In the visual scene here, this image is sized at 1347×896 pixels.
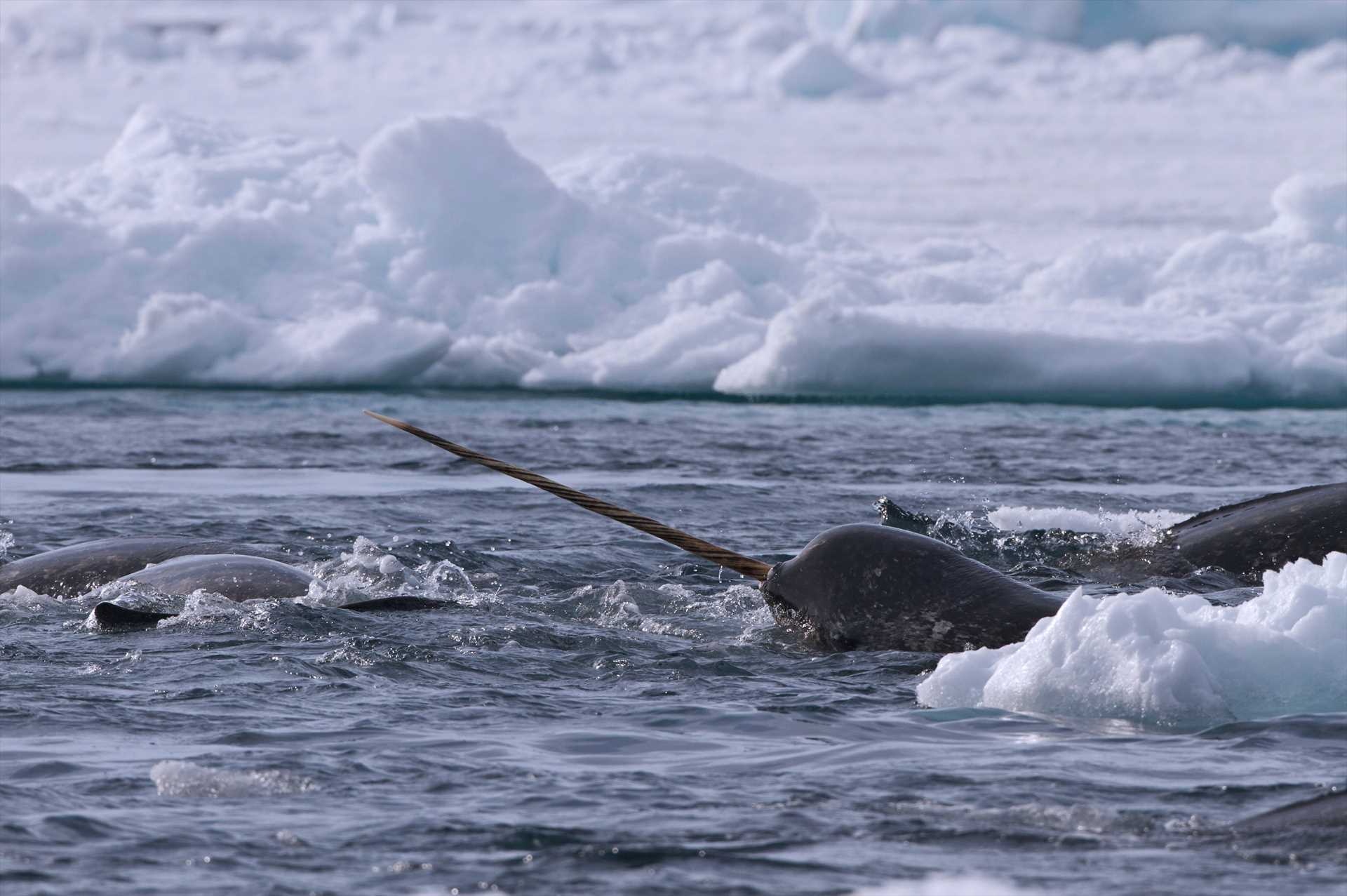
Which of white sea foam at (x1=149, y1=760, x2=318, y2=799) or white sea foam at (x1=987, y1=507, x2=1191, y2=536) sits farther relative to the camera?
white sea foam at (x1=987, y1=507, x2=1191, y2=536)

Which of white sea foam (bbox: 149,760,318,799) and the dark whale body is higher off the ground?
the dark whale body

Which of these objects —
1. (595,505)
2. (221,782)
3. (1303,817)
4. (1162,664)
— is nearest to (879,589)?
(595,505)

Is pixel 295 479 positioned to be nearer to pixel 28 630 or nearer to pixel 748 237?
pixel 28 630

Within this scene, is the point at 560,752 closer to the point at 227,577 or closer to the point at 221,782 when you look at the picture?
the point at 221,782

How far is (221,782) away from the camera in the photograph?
541 centimetres

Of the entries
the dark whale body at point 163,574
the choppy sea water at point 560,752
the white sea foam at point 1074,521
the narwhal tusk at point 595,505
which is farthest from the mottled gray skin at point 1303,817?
the white sea foam at point 1074,521

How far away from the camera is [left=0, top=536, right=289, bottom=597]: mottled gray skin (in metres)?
9.45

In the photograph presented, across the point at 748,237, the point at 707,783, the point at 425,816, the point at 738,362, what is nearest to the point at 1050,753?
the point at 707,783

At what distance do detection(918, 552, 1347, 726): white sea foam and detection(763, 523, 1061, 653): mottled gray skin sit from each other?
561mm

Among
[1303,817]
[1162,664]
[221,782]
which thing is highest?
[1162,664]

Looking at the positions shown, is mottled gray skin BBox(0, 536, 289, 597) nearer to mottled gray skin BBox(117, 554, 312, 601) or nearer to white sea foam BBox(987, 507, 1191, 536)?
mottled gray skin BBox(117, 554, 312, 601)

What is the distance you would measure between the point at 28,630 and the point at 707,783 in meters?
4.17

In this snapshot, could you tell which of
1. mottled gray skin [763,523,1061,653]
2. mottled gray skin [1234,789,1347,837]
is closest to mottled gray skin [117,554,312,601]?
mottled gray skin [763,523,1061,653]

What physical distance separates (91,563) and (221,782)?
460cm
